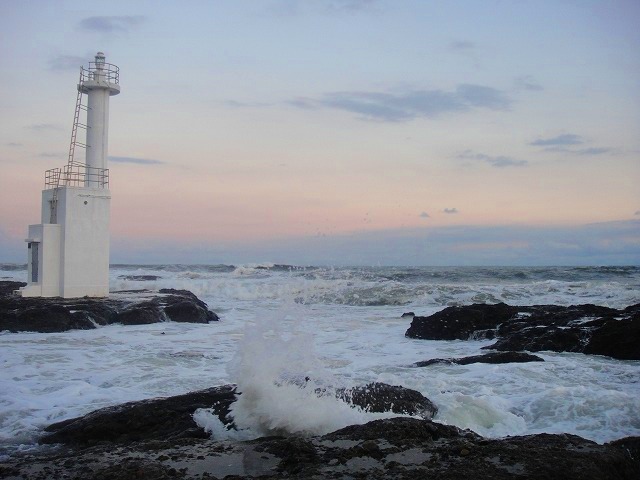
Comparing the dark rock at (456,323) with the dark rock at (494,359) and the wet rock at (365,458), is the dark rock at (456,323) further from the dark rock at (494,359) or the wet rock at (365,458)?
the wet rock at (365,458)

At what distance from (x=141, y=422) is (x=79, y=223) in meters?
14.8

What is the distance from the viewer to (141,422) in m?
6.64

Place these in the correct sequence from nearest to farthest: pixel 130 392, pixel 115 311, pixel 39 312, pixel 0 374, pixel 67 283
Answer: pixel 130 392 < pixel 0 374 < pixel 39 312 < pixel 115 311 < pixel 67 283

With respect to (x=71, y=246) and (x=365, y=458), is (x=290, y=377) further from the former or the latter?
(x=71, y=246)

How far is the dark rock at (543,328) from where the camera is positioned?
11.6m

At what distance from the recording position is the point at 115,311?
683 inches

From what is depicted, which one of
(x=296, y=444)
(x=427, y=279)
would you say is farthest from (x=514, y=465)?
(x=427, y=279)

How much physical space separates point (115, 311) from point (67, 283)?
3.52 m

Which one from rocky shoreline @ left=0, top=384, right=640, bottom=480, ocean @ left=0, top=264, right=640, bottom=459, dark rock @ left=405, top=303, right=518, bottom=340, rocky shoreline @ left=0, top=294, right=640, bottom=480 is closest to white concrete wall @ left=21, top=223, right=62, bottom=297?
ocean @ left=0, top=264, right=640, bottom=459

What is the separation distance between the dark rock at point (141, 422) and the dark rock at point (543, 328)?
754cm

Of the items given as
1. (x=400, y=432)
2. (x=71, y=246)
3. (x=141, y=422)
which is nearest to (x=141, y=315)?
(x=71, y=246)

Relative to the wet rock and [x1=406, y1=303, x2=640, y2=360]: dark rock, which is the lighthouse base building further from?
the wet rock

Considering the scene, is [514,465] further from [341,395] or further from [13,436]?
Result: [13,436]

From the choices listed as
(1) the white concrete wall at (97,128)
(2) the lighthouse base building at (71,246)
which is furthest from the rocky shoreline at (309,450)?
(1) the white concrete wall at (97,128)
